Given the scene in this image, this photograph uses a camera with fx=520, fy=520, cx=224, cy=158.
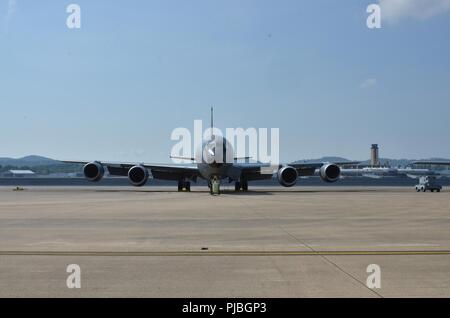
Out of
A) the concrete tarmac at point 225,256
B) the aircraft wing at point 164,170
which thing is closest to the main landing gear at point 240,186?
the aircraft wing at point 164,170

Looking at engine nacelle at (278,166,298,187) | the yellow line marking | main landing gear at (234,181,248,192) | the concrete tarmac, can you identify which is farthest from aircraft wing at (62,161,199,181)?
the yellow line marking

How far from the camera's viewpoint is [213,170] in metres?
39.2

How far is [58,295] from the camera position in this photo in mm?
6754

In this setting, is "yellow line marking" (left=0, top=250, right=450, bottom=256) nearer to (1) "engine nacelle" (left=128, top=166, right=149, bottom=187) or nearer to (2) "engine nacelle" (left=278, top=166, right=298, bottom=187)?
(2) "engine nacelle" (left=278, top=166, right=298, bottom=187)

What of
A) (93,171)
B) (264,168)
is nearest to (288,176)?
(264,168)

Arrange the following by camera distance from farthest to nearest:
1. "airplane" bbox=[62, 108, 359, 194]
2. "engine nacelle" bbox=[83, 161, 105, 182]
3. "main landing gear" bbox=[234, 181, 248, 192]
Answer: "main landing gear" bbox=[234, 181, 248, 192], "engine nacelle" bbox=[83, 161, 105, 182], "airplane" bbox=[62, 108, 359, 194]

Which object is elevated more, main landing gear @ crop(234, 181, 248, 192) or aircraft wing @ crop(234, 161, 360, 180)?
aircraft wing @ crop(234, 161, 360, 180)

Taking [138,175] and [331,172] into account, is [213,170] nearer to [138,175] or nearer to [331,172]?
[138,175]

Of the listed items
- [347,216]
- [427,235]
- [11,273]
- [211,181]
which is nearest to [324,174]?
[211,181]

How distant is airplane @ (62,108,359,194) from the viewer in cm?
3875

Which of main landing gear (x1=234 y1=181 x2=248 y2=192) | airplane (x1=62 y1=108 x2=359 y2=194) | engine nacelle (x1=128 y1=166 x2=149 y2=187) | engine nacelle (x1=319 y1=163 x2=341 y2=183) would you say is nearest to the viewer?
airplane (x1=62 y1=108 x2=359 y2=194)

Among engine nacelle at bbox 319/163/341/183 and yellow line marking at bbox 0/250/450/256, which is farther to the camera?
engine nacelle at bbox 319/163/341/183
